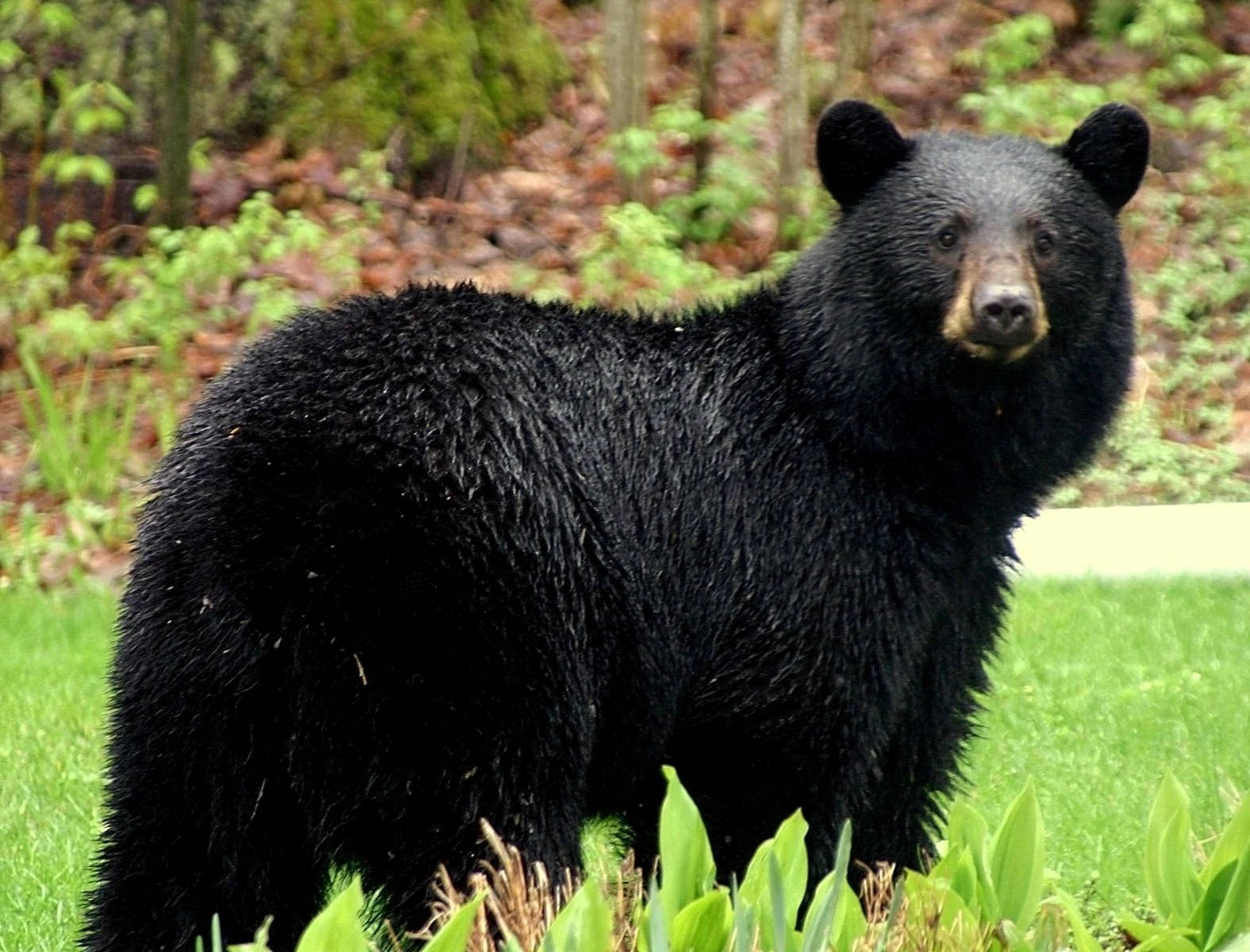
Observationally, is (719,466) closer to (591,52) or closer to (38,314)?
(38,314)

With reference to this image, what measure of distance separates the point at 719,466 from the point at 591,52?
26.5ft

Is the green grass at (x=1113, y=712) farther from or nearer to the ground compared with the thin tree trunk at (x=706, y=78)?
nearer to the ground

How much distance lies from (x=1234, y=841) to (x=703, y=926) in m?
0.73

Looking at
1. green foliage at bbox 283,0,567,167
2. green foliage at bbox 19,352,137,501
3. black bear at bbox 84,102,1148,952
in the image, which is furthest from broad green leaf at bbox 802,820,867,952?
green foliage at bbox 283,0,567,167

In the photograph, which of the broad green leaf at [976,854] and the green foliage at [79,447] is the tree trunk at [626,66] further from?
the broad green leaf at [976,854]

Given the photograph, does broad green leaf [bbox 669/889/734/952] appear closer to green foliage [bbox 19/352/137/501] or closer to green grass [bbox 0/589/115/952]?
green grass [bbox 0/589/115/952]

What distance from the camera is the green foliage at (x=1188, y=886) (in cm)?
225

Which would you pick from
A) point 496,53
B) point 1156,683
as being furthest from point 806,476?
point 496,53

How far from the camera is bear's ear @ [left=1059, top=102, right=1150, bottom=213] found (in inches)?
157

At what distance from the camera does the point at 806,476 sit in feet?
12.4

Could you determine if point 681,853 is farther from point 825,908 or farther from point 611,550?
point 611,550

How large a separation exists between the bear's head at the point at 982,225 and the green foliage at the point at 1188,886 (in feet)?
4.76

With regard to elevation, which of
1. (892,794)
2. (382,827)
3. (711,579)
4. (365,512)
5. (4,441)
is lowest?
(4,441)

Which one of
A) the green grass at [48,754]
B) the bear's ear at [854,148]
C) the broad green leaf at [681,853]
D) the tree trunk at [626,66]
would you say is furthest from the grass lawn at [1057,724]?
the tree trunk at [626,66]
